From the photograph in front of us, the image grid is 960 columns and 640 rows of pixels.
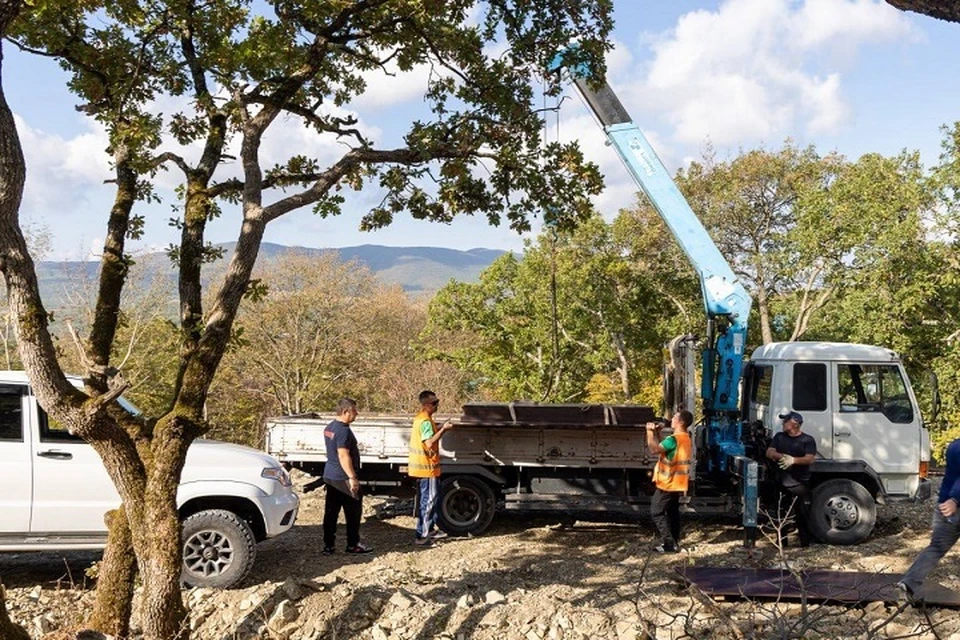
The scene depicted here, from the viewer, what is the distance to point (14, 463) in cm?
701

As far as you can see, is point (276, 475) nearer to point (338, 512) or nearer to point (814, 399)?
point (338, 512)

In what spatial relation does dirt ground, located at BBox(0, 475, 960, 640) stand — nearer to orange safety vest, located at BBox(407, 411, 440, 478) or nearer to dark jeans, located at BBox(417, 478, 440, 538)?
dark jeans, located at BBox(417, 478, 440, 538)

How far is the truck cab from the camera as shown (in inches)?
362

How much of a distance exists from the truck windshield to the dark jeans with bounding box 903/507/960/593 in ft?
9.93

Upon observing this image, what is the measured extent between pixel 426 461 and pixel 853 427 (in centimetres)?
487

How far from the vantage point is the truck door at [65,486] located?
7043 mm

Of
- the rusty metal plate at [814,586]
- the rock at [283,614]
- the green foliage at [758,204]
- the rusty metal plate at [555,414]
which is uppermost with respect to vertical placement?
the green foliage at [758,204]

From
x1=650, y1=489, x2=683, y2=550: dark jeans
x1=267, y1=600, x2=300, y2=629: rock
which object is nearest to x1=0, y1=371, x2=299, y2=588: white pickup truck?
x1=267, y1=600, x2=300, y2=629: rock

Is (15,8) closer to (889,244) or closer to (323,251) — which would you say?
(889,244)

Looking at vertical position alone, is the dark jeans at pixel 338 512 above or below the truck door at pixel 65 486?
below

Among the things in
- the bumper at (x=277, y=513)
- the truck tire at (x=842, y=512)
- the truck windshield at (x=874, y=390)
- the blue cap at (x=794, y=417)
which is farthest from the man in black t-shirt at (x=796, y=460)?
the bumper at (x=277, y=513)

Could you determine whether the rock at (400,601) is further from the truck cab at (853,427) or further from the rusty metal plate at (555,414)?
the truck cab at (853,427)

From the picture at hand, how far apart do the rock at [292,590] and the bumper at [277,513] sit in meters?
1.21

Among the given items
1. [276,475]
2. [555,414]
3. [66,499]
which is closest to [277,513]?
[276,475]
